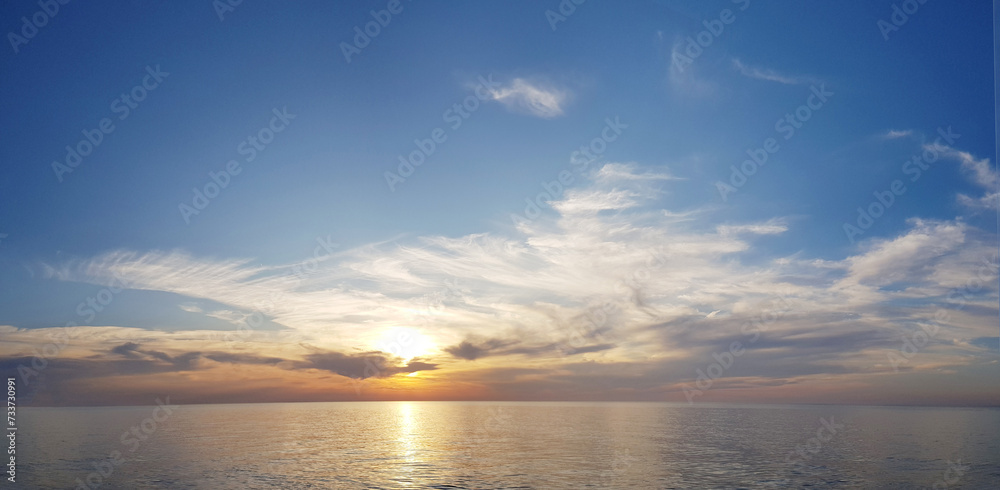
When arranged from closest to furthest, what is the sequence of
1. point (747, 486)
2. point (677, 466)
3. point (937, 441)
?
point (747, 486)
point (677, 466)
point (937, 441)

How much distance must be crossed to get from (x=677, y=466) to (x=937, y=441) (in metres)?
65.8

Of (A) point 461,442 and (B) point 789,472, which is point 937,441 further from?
(A) point 461,442

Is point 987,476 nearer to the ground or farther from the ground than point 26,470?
nearer to the ground

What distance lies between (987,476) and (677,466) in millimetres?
29224

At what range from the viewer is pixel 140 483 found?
47.6 meters

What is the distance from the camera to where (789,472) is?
53625 millimetres

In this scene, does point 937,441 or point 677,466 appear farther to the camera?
point 937,441

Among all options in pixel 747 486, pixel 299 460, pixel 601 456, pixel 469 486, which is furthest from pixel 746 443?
A: pixel 299 460

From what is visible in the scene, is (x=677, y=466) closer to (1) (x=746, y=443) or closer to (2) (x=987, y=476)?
(2) (x=987, y=476)

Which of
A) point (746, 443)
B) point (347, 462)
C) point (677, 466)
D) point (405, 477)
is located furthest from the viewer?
point (746, 443)

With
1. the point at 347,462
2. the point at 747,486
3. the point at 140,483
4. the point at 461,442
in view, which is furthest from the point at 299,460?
the point at 747,486

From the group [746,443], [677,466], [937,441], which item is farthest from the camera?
[937,441]

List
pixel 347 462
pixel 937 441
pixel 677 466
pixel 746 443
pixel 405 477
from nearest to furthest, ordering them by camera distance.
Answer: pixel 405 477 → pixel 677 466 → pixel 347 462 → pixel 746 443 → pixel 937 441

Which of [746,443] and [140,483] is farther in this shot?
[746,443]
